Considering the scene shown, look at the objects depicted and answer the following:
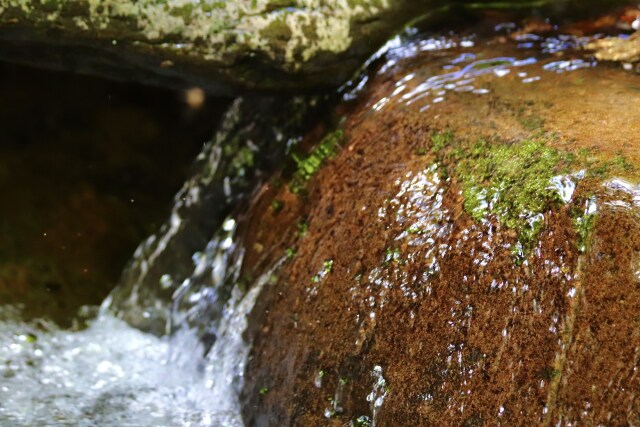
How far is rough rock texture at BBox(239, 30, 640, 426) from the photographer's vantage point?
1799 millimetres

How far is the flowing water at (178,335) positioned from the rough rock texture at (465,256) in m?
0.04

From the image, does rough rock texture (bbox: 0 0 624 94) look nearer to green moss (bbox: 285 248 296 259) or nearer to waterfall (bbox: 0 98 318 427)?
waterfall (bbox: 0 98 318 427)

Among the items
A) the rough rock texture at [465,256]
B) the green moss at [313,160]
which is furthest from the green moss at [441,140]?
the green moss at [313,160]

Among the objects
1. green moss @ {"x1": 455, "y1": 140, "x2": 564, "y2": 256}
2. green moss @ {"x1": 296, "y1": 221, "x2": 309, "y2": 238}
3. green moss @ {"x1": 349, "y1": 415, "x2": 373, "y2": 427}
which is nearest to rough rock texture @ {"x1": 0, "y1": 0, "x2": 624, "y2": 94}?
green moss @ {"x1": 296, "y1": 221, "x2": 309, "y2": 238}

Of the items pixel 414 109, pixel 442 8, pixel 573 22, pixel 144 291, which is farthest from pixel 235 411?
pixel 573 22

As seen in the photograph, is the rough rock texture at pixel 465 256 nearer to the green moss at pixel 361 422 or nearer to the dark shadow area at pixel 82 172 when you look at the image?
the green moss at pixel 361 422

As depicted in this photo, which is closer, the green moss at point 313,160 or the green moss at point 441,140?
the green moss at point 441,140

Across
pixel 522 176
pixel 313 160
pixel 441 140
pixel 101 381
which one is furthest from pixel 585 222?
pixel 101 381

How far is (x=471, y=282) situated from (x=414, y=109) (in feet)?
3.01

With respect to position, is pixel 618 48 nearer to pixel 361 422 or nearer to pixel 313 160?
pixel 313 160

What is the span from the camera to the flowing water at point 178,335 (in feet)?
9.48

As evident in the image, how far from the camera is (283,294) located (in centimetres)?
278

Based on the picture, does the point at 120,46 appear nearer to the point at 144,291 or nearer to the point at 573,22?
the point at 144,291

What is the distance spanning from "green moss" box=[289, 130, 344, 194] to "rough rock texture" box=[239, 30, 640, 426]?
62 millimetres
